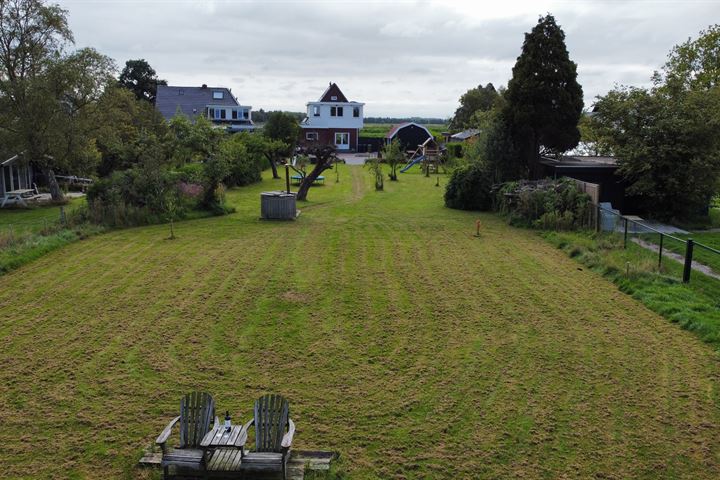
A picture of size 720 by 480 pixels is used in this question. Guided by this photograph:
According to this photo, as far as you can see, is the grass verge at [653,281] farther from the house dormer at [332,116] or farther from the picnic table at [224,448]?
the house dormer at [332,116]

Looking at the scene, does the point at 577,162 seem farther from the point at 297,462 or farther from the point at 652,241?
the point at 297,462

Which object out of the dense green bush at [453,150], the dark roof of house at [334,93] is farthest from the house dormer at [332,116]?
the dense green bush at [453,150]

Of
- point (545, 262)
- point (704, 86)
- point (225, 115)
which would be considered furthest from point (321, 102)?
point (545, 262)

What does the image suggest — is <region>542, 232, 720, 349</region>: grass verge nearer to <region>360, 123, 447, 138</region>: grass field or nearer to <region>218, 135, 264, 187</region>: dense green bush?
<region>218, 135, 264, 187</region>: dense green bush

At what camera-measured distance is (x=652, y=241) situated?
17.9 metres

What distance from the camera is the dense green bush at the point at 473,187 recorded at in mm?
24570

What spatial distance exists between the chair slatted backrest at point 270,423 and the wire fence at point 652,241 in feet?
36.2

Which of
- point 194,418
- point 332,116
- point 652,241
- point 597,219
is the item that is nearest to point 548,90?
point 597,219

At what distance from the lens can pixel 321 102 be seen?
5634 cm

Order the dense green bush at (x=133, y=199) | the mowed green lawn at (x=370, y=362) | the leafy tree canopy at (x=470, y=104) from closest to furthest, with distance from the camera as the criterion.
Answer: the mowed green lawn at (x=370, y=362) < the dense green bush at (x=133, y=199) < the leafy tree canopy at (x=470, y=104)

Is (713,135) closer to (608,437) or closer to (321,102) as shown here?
(608,437)

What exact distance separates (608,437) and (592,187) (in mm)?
13954

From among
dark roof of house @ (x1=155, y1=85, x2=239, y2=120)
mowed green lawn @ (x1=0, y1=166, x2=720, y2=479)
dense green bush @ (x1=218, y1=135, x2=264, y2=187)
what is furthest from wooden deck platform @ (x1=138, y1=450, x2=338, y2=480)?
dark roof of house @ (x1=155, y1=85, x2=239, y2=120)

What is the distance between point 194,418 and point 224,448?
18.7 inches
